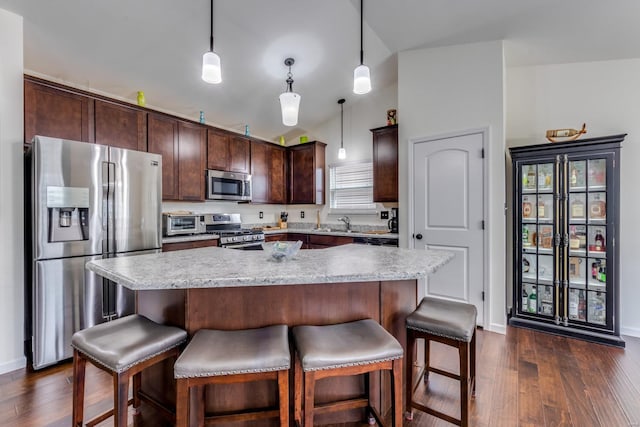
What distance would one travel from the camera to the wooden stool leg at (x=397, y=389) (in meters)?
1.31

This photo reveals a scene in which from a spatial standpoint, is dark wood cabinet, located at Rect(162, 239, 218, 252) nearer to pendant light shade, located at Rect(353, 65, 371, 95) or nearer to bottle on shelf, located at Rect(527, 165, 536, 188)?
pendant light shade, located at Rect(353, 65, 371, 95)

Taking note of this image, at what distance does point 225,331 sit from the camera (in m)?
1.44

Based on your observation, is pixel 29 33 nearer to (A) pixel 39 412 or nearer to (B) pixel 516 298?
(A) pixel 39 412

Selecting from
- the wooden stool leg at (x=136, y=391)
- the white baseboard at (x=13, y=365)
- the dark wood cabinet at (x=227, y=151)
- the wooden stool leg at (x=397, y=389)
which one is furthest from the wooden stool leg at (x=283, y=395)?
the dark wood cabinet at (x=227, y=151)

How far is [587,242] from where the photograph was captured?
287cm

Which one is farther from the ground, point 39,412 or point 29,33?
point 29,33

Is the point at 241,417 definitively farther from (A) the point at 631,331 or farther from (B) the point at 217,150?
(A) the point at 631,331

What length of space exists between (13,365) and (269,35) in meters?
3.71

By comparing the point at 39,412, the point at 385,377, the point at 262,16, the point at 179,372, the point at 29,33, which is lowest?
the point at 39,412

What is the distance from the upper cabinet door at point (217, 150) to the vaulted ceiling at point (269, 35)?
0.54 metres

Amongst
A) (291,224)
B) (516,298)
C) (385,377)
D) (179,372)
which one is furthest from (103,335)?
(291,224)

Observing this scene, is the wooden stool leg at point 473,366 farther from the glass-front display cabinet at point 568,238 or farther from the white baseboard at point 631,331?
the white baseboard at point 631,331

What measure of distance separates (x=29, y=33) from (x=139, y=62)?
2.73 ft

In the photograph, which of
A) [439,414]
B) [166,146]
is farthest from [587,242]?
[166,146]
